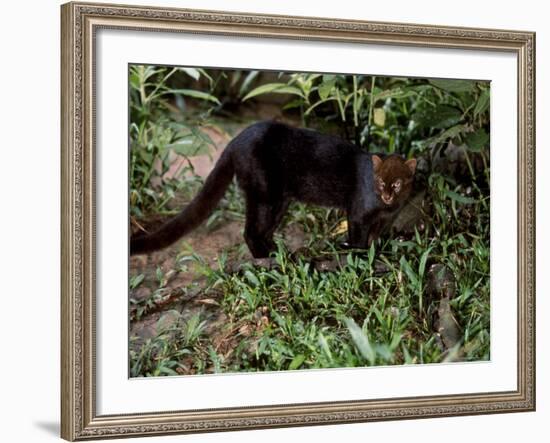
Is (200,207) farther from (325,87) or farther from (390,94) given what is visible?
(390,94)

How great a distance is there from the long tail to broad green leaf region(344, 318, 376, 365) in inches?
18.7

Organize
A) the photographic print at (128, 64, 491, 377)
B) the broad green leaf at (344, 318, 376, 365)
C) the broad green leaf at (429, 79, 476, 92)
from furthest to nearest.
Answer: the broad green leaf at (429, 79, 476, 92), the broad green leaf at (344, 318, 376, 365), the photographic print at (128, 64, 491, 377)

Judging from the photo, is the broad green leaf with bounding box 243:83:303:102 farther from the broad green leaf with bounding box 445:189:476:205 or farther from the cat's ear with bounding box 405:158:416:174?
the broad green leaf with bounding box 445:189:476:205

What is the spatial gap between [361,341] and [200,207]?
1.82 feet

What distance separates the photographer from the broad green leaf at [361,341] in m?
2.94

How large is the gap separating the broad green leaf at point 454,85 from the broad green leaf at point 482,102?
0.04 m

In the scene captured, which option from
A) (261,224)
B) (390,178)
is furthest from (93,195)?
(390,178)

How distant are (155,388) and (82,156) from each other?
596mm

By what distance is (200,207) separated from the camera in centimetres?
288

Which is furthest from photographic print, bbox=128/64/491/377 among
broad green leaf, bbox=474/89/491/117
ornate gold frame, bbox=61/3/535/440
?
ornate gold frame, bbox=61/3/535/440

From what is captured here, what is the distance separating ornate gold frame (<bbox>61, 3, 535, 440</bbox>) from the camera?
260 cm

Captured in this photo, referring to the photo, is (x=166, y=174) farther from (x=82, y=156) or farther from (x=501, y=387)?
(x=501, y=387)

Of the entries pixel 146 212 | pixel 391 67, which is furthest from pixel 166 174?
pixel 391 67

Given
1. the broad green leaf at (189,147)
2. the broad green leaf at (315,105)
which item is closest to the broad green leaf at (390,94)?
the broad green leaf at (315,105)
